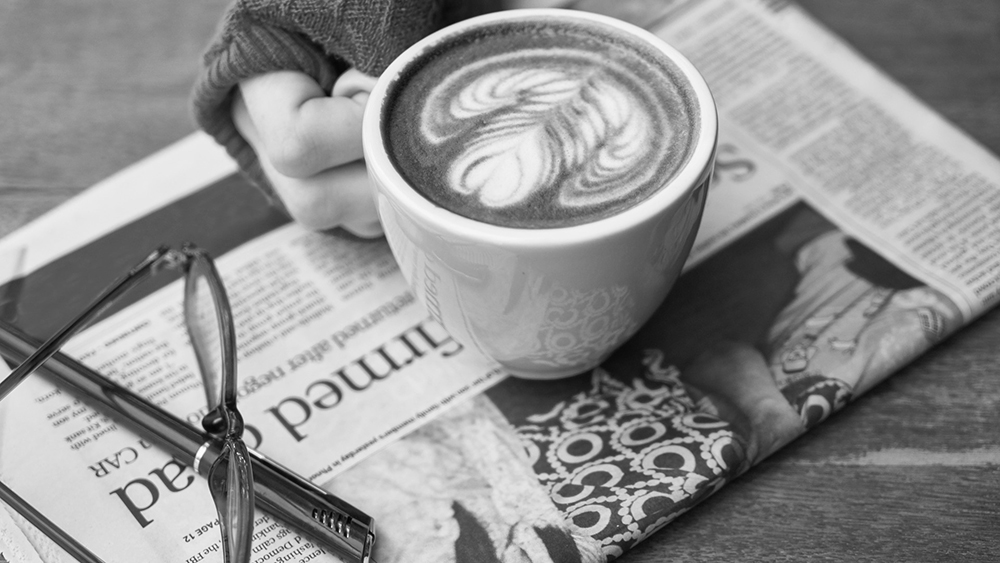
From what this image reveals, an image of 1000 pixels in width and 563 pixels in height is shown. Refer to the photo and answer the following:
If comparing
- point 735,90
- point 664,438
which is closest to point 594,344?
point 664,438

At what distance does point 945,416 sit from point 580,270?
11.3 inches

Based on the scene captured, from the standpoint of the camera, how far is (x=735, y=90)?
2.43ft

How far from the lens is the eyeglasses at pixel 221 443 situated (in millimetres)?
470

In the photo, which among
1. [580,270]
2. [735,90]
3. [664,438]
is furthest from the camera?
[735,90]

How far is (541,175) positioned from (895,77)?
0.46 metres

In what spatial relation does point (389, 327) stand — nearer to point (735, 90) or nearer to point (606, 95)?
point (606, 95)

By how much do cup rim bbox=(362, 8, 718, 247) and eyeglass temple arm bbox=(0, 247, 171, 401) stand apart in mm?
225

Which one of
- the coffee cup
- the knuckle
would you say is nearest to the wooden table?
the coffee cup

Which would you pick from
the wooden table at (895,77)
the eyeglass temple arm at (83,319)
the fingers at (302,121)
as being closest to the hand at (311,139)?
the fingers at (302,121)

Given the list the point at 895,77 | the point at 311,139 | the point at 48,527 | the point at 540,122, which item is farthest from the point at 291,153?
the point at 895,77

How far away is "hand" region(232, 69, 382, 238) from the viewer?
0.52 meters

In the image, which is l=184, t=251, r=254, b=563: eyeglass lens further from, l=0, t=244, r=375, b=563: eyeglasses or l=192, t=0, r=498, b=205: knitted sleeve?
l=192, t=0, r=498, b=205: knitted sleeve

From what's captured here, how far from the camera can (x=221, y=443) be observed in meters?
0.51

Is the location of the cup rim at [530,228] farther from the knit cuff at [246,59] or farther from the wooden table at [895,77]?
the wooden table at [895,77]
